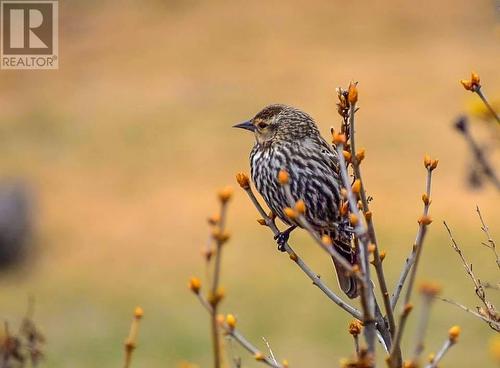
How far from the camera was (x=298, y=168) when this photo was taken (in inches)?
183

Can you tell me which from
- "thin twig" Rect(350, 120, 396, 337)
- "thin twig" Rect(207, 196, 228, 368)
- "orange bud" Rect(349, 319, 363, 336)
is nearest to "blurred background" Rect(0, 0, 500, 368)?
"orange bud" Rect(349, 319, 363, 336)

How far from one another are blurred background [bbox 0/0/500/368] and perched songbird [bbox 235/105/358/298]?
291 inches

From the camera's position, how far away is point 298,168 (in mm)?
4645

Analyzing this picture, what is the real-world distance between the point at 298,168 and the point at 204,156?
1826 cm

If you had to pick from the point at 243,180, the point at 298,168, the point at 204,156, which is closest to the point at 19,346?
the point at 243,180

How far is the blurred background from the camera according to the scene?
1641cm

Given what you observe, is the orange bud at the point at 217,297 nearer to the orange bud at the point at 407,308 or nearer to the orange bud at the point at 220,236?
the orange bud at the point at 220,236

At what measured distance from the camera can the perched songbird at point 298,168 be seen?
4.43 m

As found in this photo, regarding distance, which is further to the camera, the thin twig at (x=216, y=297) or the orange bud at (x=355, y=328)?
the orange bud at (x=355, y=328)

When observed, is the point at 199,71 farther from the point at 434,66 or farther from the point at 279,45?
the point at 434,66

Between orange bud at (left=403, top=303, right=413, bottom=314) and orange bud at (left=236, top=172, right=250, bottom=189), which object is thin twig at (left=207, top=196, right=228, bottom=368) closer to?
orange bud at (left=403, top=303, right=413, bottom=314)

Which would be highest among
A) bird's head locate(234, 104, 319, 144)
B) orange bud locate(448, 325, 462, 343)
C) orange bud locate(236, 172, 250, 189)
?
bird's head locate(234, 104, 319, 144)

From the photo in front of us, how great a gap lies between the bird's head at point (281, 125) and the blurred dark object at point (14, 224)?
15.3 metres

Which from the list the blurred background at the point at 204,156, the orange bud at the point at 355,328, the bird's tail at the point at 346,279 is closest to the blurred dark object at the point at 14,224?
the blurred background at the point at 204,156
